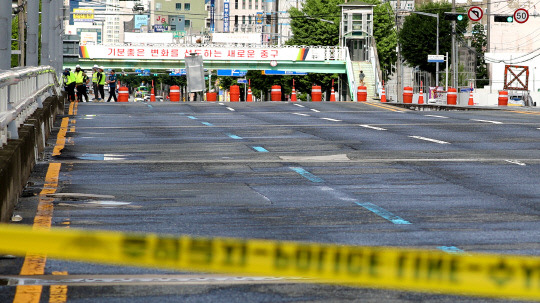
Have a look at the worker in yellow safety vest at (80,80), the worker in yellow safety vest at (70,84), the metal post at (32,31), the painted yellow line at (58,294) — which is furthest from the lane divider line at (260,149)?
the worker in yellow safety vest at (70,84)

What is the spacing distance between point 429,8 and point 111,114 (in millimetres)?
79656

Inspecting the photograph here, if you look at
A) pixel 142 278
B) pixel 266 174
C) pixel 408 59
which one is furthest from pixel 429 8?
pixel 142 278

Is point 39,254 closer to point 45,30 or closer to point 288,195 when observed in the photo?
point 288,195

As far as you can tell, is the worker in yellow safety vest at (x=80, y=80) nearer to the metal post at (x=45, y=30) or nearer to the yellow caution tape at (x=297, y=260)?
the metal post at (x=45, y=30)

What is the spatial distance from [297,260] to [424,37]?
340 ft

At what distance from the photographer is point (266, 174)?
14375mm

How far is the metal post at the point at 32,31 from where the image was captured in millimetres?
31652

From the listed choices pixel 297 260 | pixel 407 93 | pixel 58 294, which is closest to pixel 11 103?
pixel 58 294

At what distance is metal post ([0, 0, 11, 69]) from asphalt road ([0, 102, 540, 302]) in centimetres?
195

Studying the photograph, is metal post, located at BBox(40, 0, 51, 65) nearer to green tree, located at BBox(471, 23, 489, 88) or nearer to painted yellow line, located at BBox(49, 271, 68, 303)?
painted yellow line, located at BBox(49, 271, 68, 303)

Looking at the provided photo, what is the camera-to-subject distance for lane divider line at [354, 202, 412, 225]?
979 cm

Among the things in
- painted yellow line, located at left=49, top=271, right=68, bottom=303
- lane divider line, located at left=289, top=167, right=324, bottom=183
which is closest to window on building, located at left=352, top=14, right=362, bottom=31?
lane divider line, located at left=289, top=167, right=324, bottom=183

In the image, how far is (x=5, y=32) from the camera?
1792 cm

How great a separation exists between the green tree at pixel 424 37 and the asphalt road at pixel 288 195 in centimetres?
8177
